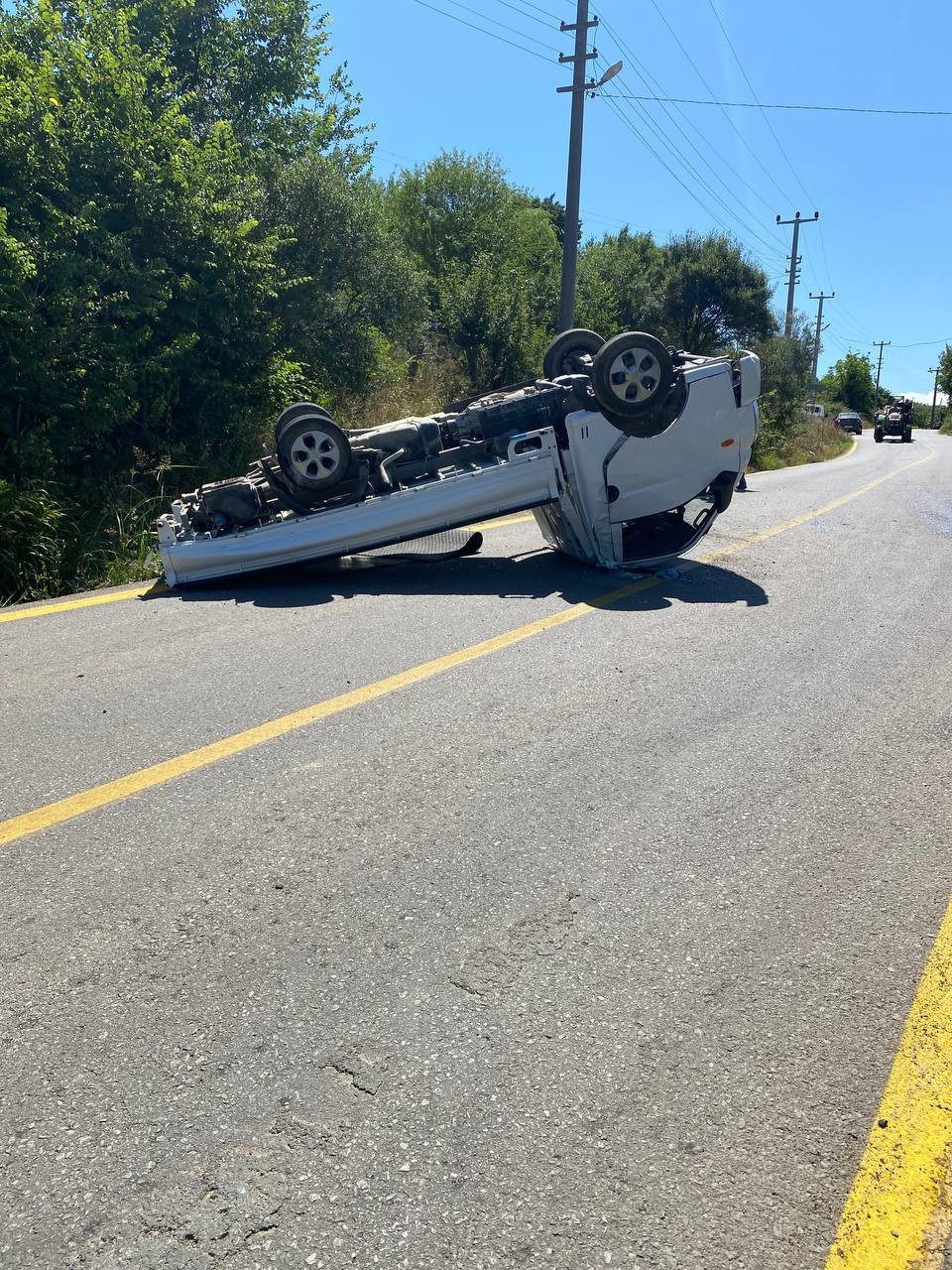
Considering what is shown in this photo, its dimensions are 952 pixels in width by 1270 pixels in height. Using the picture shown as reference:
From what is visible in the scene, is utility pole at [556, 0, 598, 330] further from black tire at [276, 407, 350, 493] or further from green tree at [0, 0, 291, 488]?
black tire at [276, 407, 350, 493]

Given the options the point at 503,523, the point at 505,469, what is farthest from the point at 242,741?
the point at 503,523

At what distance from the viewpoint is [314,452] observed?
7219 millimetres

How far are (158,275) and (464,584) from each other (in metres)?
5.28

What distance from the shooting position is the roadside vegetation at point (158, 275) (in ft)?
27.7

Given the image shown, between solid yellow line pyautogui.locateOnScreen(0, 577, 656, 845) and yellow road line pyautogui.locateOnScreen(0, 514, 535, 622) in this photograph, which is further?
yellow road line pyautogui.locateOnScreen(0, 514, 535, 622)

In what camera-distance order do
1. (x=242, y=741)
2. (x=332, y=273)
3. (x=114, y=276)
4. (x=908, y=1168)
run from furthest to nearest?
(x=332, y=273), (x=114, y=276), (x=242, y=741), (x=908, y=1168)

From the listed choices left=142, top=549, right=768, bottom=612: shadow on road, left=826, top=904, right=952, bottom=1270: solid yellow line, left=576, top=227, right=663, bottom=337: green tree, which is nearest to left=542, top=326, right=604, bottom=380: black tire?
left=142, top=549, right=768, bottom=612: shadow on road

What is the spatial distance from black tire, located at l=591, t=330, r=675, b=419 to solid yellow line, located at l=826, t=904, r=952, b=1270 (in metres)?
5.58

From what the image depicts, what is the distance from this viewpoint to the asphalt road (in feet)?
5.91

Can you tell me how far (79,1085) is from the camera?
2.07 metres

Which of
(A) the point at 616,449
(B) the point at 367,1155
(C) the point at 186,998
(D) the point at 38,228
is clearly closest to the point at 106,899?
(C) the point at 186,998

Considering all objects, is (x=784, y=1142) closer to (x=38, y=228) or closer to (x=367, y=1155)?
(x=367, y=1155)

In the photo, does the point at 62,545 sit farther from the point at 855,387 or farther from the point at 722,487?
the point at 855,387

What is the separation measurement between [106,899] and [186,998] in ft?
1.96
